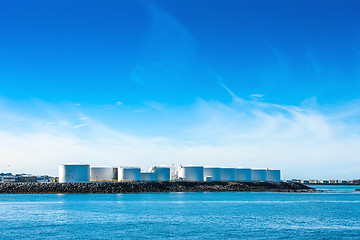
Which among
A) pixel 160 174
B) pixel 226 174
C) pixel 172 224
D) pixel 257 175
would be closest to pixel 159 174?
pixel 160 174

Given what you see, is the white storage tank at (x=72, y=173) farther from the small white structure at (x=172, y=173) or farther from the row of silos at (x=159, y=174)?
the small white structure at (x=172, y=173)

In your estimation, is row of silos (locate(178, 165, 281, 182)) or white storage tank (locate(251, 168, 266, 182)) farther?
white storage tank (locate(251, 168, 266, 182))

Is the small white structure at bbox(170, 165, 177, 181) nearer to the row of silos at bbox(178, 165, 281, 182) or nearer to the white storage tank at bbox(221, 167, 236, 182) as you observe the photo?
the row of silos at bbox(178, 165, 281, 182)

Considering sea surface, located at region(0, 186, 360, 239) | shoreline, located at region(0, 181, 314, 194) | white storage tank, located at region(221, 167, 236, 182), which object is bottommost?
sea surface, located at region(0, 186, 360, 239)

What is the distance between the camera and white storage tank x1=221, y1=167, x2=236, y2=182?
125 meters

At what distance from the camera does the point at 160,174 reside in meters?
113

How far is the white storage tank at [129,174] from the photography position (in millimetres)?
106125

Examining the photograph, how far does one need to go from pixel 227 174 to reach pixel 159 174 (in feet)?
75.6

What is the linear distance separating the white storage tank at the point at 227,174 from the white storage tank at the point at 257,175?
33.0 feet

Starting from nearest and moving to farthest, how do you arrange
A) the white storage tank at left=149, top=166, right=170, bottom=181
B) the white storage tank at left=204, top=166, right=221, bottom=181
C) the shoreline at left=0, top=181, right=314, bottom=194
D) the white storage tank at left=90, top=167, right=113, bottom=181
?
the shoreline at left=0, top=181, right=314, bottom=194 < the white storage tank at left=90, top=167, right=113, bottom=181 < the white storage tank at left=149, top=166, right=170, bottom=181 < the white storage tank at left=204, top=166, right=221, bottom=181

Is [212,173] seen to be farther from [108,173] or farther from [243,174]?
[108,173]

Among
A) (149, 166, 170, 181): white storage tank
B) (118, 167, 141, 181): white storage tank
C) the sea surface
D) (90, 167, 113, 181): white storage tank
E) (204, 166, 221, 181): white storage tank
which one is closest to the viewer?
the sea surface

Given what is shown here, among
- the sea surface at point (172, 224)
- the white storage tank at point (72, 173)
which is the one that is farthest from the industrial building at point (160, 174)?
the sea surface at point (172, 224)

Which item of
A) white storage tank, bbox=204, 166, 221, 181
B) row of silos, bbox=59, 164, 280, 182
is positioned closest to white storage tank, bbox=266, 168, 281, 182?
row of silos, bbox=59, 164, 280, 182
